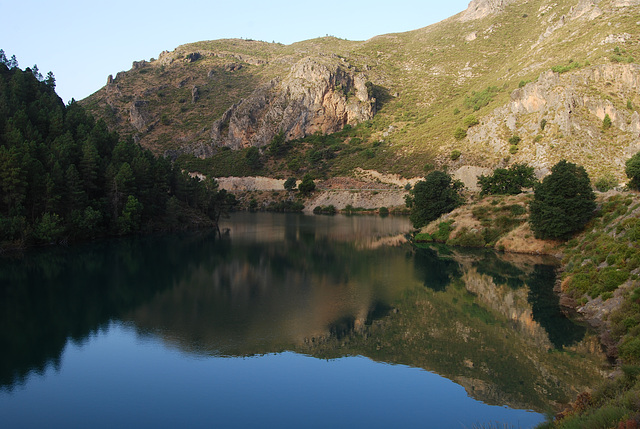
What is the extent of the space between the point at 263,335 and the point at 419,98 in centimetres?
13050

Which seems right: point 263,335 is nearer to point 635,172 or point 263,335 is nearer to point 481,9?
point 635,172

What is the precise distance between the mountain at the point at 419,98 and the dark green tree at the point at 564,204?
36368mm

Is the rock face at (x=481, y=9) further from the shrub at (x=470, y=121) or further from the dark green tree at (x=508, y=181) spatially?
the dark green tree at (x=508, y=181)

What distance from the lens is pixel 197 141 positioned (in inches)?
5571

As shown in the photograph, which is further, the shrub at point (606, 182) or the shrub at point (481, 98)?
the shrub at point (481, 98)

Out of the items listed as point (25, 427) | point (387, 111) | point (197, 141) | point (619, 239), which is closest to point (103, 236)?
point (25, 427)

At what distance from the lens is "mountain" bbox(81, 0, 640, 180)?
3361 inches

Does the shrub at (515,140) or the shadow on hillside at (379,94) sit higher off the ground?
the shadow on hillside at (379,94)

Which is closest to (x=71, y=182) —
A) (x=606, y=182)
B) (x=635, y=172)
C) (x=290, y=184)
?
(x=635, y=172)

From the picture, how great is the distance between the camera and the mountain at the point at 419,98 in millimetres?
85375

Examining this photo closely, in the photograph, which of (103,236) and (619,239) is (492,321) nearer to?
(619,239)

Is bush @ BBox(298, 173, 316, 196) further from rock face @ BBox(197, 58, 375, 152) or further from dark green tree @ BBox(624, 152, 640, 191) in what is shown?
dark green tree @ BBox(624, 152, 640, 191)

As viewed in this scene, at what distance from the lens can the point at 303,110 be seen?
464 feet

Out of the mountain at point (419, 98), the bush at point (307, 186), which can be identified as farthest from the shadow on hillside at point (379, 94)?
the bush at point (307, 186)
